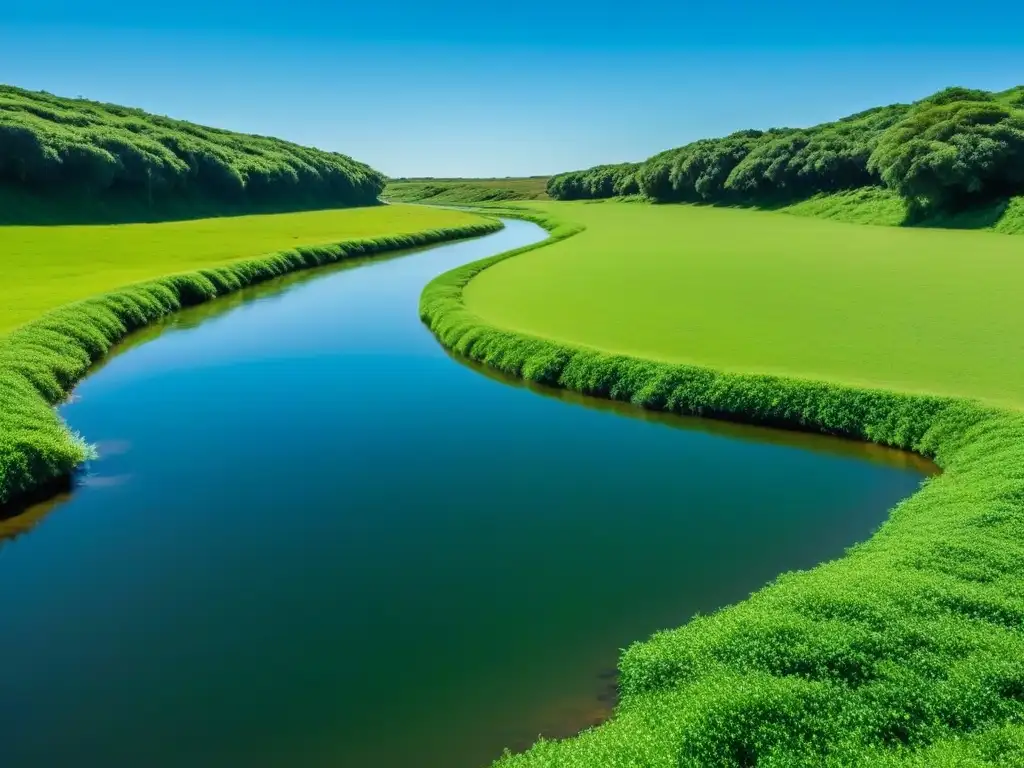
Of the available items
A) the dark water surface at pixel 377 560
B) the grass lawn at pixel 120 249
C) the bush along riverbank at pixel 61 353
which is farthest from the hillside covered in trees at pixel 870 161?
the dark water surface at pixel 377 560

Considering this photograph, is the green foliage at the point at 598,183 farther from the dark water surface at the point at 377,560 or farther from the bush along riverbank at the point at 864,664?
the bush along riverbank at the point at 864,664

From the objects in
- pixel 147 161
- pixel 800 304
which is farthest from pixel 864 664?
pixel 147 161

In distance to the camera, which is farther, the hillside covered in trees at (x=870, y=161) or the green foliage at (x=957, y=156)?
the hillside covered in trees at (x=870, y=161)

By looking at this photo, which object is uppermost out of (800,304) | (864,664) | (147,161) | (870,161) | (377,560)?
(147,161)

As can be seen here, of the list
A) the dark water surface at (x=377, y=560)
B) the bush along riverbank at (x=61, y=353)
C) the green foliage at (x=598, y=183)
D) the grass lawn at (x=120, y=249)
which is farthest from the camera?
the green foliage at (x=598, y=183)

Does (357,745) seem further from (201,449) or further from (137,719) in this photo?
(201,449)

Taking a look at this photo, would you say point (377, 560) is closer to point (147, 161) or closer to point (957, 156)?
point (957, 156)

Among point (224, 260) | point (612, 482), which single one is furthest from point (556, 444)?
point (224, 260)
